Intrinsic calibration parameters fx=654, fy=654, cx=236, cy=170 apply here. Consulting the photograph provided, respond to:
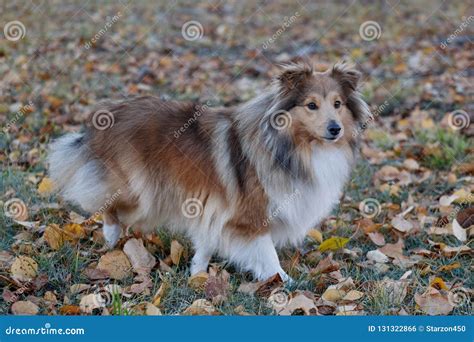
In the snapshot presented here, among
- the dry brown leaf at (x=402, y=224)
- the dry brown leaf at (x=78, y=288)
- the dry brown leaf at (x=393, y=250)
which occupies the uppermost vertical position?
the dry brown leaf at (x=402, y=224)

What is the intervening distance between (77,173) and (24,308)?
125 cm

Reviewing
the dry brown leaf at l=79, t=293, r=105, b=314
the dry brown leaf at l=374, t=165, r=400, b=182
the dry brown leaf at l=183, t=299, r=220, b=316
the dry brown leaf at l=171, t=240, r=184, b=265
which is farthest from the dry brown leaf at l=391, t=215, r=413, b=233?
the dry brown leaf at l=79, t=293, r=105, b=314

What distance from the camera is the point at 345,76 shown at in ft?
13.9

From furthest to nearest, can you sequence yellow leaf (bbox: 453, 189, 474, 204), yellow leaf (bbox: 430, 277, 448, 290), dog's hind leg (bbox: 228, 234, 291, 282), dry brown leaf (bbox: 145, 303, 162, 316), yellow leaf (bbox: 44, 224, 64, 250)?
1. yellow leaf (bbox: 453, 189, 474, 204)
2. yellow leaf (bbox: 44, 224, 64, 250)
3. dog's hind leg (bbox: 228, 234, 291, 282)
4. yellow leaf (bbox: 430, 277, 448, 290)
5. dry brown leaf (bbox: 145, 303, 162, 316)

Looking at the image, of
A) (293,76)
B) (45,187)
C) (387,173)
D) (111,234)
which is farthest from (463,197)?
(45,187)

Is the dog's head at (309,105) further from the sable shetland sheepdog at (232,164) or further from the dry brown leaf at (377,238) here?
the dry brown leaf at (377,238)

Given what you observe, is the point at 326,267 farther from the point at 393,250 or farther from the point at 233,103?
the point at 233,103

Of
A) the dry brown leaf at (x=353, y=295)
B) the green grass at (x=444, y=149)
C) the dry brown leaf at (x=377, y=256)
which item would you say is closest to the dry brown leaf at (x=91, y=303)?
the dry brown leaf at (x=353, y=295)

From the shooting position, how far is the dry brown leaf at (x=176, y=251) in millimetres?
4410

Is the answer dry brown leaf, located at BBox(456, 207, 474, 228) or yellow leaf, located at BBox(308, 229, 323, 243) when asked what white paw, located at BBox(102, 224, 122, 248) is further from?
dry brown leaf, located at BBox(456, 207, 474, 228)

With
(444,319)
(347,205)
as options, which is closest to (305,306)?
(444,319)

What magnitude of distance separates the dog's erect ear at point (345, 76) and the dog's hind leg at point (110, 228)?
1.79 m

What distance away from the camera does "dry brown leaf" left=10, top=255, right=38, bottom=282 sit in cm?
396

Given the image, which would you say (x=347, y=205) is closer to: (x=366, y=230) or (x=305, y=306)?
(x=366, y=230)
